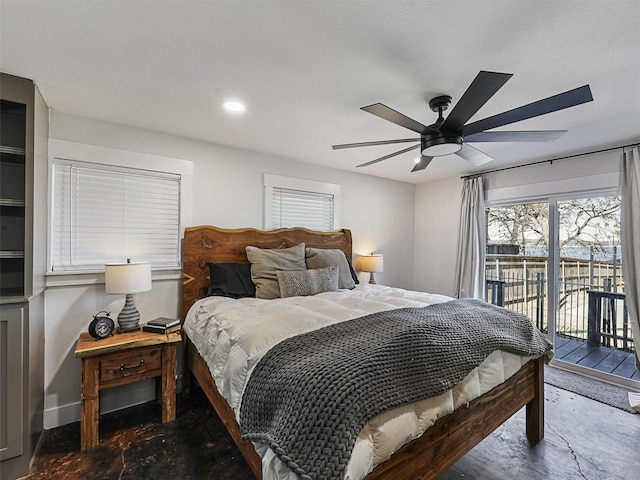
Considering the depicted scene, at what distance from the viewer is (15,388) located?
1864 mm

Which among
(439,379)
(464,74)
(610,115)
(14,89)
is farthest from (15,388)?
(610,115)

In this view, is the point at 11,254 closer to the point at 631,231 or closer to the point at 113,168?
the point at 113,168

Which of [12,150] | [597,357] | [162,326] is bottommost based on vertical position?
[597,357]

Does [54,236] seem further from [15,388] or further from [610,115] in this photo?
[610,115]

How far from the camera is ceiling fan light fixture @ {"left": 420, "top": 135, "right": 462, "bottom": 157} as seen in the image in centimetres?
197

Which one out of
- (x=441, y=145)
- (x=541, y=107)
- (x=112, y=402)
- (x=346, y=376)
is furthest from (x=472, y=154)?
(x=112, y=402)

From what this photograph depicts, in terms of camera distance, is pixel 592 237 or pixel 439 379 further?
pixel 592 237

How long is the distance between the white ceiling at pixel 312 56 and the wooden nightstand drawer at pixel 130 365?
6.19 feet

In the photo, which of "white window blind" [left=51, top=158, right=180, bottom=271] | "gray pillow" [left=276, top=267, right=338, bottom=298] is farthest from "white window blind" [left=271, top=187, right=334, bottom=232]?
"white window blind" [left=51, top=158, right=180, bottom=271]

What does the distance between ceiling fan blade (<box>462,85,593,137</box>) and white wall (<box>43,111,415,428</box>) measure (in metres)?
2.28

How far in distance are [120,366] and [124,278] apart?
0.64 metres

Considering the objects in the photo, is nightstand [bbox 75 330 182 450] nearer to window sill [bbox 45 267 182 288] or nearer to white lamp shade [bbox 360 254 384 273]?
window sill [bbox 45 267 182 288]

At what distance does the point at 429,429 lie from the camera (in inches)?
57.9

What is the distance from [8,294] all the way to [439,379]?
272cm
